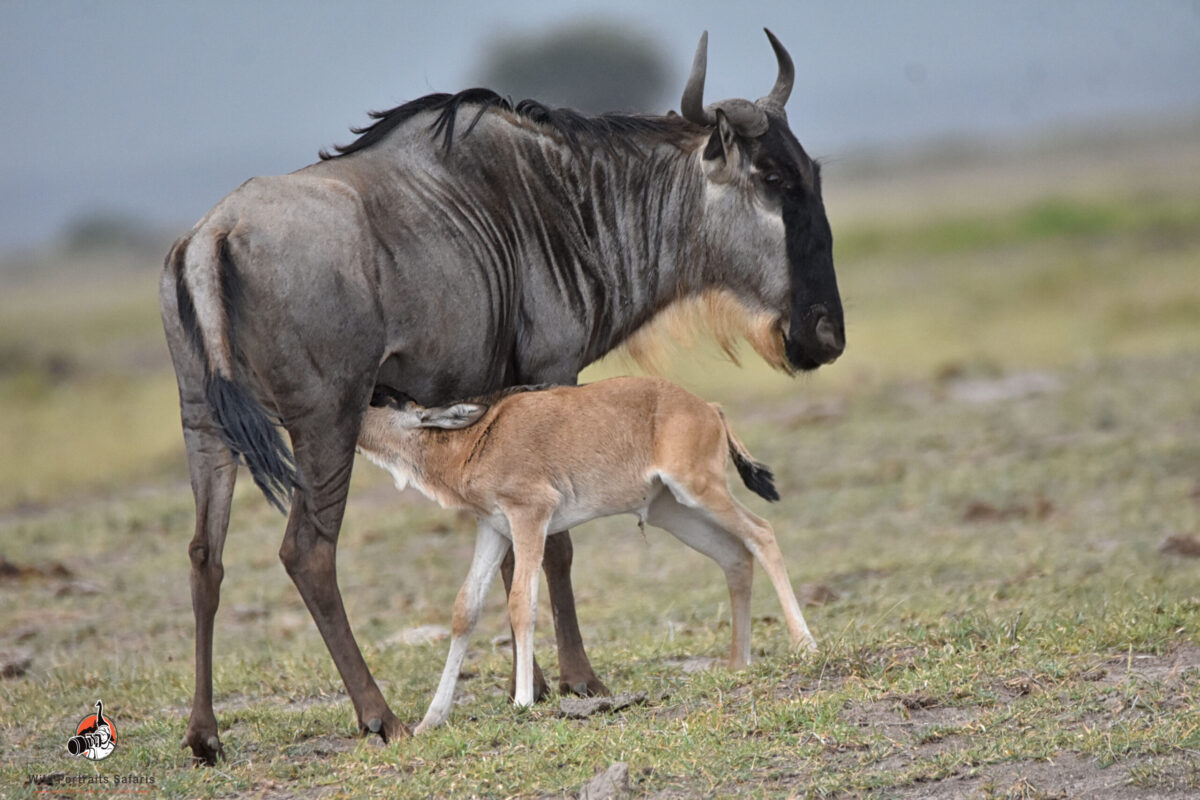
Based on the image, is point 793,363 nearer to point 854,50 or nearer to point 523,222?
point 523,222

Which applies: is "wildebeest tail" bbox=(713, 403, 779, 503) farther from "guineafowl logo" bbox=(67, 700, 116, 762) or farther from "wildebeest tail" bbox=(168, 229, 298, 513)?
"guineafowl logo" bbox=(67, 700, 116, 762)

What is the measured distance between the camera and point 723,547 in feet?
21.5

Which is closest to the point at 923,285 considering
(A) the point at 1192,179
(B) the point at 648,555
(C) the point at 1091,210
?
(C) the point at 1091,210

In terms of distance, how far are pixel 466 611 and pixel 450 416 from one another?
761 millimetres

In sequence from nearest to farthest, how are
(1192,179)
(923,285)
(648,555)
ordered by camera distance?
(648,555) < (923,285) < (1192,179)

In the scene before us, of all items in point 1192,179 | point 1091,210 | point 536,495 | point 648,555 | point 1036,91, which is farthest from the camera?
point 1036,91

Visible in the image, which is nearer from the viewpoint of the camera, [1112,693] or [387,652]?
[1112,693]

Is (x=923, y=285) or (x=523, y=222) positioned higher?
(x=523, y=222)

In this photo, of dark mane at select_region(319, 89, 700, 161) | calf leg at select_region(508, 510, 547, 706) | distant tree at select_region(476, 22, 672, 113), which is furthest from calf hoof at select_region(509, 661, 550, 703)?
distant tree at select_region(476, 22, 672, 113)

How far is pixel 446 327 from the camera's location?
6043 mm

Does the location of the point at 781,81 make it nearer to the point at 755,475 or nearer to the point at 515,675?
the point at 755,475

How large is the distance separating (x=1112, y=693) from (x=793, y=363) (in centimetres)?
229

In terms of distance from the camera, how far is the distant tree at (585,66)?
180 ft

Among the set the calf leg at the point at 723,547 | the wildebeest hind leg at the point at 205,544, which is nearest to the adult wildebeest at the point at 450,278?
the wildebeest hind leg at the point at 205,544
